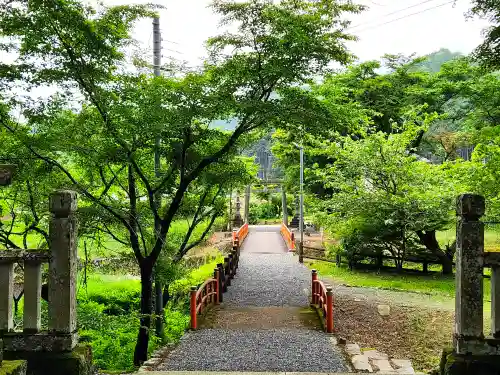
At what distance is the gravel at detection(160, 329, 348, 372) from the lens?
6.59 meters

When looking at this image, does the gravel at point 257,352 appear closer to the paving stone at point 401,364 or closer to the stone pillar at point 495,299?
the paving stone at point 401,364

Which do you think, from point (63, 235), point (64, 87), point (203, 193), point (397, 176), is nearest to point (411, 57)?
point (397, 176)

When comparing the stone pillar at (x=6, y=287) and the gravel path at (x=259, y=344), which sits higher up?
the stone pillar at (x=6, y=287)

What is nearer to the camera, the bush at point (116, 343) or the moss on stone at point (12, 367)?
the moss on stone at point (12, 367)

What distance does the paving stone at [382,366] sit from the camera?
20.7 feet

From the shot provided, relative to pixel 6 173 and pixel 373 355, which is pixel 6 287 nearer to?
pixel 6 173

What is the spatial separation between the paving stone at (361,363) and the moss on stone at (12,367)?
4.63m

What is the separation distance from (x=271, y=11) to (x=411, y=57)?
20.5 metres

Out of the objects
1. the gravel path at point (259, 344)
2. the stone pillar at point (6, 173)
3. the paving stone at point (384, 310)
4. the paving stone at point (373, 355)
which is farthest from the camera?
the paving stone at point (384, 310)

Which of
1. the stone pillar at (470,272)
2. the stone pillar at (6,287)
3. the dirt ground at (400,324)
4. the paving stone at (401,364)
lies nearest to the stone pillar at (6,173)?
the stone pillar at (6,287)

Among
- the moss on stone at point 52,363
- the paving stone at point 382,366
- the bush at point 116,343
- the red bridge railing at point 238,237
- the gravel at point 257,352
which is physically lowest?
the bush at point 116,343

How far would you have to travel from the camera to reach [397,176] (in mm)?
16078

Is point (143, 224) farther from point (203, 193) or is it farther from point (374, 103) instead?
point (374, 103)

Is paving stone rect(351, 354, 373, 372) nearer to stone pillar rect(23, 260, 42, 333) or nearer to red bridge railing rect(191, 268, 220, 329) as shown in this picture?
red bridge railing rect(191, 268, 220, 329)
